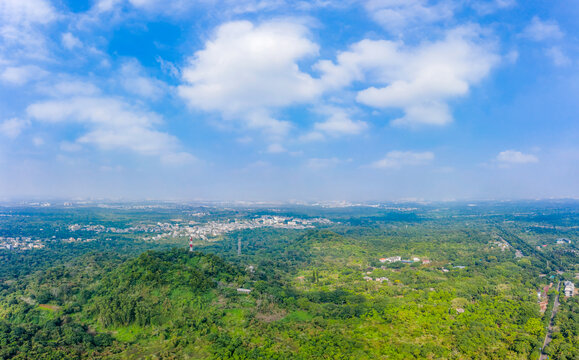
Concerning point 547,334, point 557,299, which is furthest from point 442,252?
point 547,334

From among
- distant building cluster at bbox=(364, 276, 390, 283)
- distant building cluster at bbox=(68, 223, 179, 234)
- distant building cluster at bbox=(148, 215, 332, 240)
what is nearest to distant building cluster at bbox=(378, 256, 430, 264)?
distant building cluster at bbox=(364, 276, 390, 283)

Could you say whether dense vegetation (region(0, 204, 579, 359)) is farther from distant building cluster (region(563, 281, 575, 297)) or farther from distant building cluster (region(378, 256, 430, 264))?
distant building cluster (region(378, 256, 430, 264))

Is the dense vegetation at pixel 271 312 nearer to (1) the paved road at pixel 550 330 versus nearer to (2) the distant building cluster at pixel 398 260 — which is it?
(1) the paved road at pixel 550 330

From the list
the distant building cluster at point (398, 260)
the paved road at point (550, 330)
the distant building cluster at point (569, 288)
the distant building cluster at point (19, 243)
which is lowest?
the paved road at point (550, 330)

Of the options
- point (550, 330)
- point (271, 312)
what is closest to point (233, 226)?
point (271, 312)

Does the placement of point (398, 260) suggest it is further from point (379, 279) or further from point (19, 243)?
point (19, 243)

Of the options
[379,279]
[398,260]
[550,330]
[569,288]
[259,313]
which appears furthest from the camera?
[398,260]

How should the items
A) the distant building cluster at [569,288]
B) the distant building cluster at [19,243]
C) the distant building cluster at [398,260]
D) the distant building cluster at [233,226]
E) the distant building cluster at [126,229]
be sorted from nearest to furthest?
the distant building cluster at [569,288] → the distant building cluster at [398,260] → the distant building cluster at [19,243] → the distant building cluster at [233,226] → the distant building cluster at [126,229]

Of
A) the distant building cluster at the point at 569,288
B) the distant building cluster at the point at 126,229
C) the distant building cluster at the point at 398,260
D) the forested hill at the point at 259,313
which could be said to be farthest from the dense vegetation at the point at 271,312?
the distant building cluster at the point at 126,229
